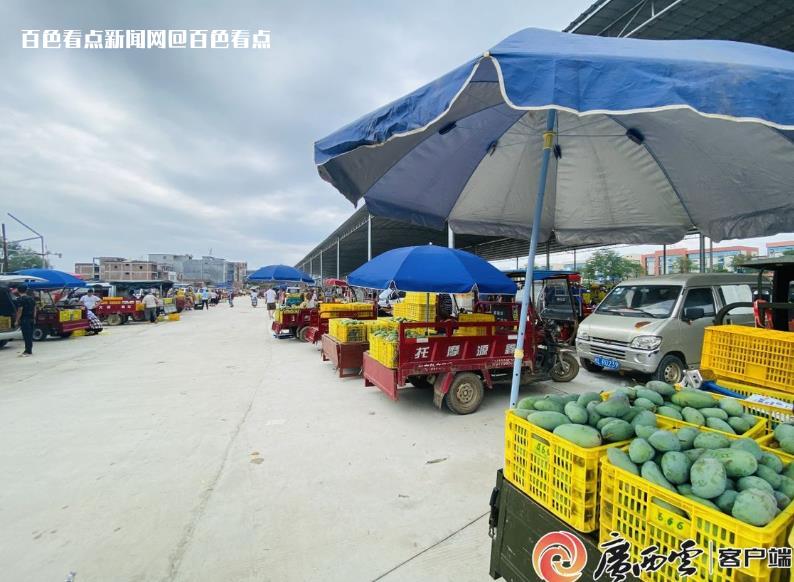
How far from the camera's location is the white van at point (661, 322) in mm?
5977

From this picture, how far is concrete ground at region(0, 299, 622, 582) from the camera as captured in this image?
2.42 metres

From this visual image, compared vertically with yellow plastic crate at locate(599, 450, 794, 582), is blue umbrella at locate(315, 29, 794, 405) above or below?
above

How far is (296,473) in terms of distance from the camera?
3.50m

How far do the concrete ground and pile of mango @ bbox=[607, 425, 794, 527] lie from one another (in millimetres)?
1500

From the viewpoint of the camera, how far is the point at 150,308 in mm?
17875

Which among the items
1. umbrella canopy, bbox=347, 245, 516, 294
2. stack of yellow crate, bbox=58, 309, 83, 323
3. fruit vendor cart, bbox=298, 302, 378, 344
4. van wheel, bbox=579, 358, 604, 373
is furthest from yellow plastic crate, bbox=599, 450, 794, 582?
stack of yellow crate, bbox=58, 309, 83, 323

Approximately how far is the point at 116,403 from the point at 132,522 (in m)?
3.60

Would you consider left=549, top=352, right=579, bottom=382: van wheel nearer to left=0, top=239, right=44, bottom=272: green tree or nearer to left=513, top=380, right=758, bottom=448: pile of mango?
left=513, top=380, right=758, bottom=448: pile of mango

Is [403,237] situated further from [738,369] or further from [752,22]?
[738,369]

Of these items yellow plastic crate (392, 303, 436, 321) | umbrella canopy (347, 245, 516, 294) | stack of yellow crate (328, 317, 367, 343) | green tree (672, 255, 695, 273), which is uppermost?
green tree (672, 255, 695, 273)

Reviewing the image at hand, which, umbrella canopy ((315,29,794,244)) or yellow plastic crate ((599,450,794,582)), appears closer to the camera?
yellow plastic crate ((599,450,794,582))

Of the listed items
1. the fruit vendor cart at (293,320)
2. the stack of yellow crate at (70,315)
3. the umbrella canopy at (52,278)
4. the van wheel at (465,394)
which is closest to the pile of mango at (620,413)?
the van wheel at (465,394)

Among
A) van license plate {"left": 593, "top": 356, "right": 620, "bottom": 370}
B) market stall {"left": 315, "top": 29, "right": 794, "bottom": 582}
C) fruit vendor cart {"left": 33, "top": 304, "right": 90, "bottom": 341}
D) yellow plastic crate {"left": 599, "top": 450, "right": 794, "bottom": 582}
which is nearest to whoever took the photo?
yellow plastic crate {"left": 599, "top": 450, "right": 794, "bottom": 582}

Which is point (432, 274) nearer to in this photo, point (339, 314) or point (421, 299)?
point (421, 299)
